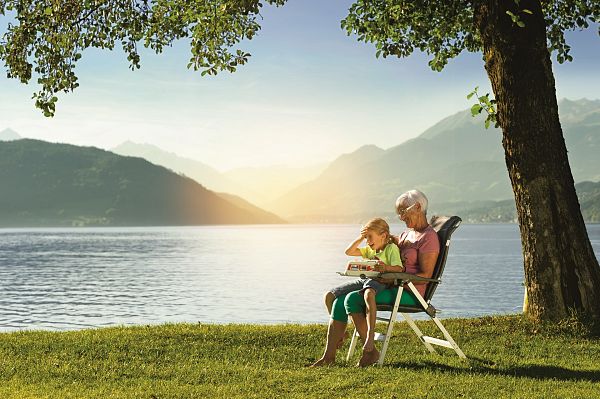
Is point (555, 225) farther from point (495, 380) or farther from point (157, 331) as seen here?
point (157, 331)

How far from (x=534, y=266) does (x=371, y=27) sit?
5.53m

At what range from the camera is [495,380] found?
805 centimetres

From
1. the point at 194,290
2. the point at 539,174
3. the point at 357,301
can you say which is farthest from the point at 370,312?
the point at 194,290

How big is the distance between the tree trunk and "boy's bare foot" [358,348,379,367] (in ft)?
12.1

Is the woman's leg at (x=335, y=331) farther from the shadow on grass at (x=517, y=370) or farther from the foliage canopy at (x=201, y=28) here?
the foliage canopy at (x=201, y=28)

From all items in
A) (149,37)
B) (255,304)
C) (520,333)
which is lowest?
(255,304)

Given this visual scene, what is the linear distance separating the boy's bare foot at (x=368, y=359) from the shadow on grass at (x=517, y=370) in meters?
0.25

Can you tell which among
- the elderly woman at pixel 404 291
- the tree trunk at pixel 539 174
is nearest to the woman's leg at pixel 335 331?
the elderly woman at pixel 404 291

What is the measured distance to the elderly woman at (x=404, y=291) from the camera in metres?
8.71

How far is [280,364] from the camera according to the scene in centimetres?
907

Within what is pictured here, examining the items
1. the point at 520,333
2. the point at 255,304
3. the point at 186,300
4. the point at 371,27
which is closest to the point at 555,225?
the point at 520,333

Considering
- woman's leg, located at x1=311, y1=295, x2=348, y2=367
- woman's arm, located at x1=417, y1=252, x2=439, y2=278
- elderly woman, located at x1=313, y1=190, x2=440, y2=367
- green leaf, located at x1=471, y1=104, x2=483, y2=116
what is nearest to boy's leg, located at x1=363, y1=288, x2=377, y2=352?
elderly woman, located at x1=313, y1=190, x2=440, y2=367

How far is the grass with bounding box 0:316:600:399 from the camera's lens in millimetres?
7560

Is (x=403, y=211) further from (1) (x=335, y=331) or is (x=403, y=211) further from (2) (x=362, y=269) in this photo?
(1) (x=335, y=331)
